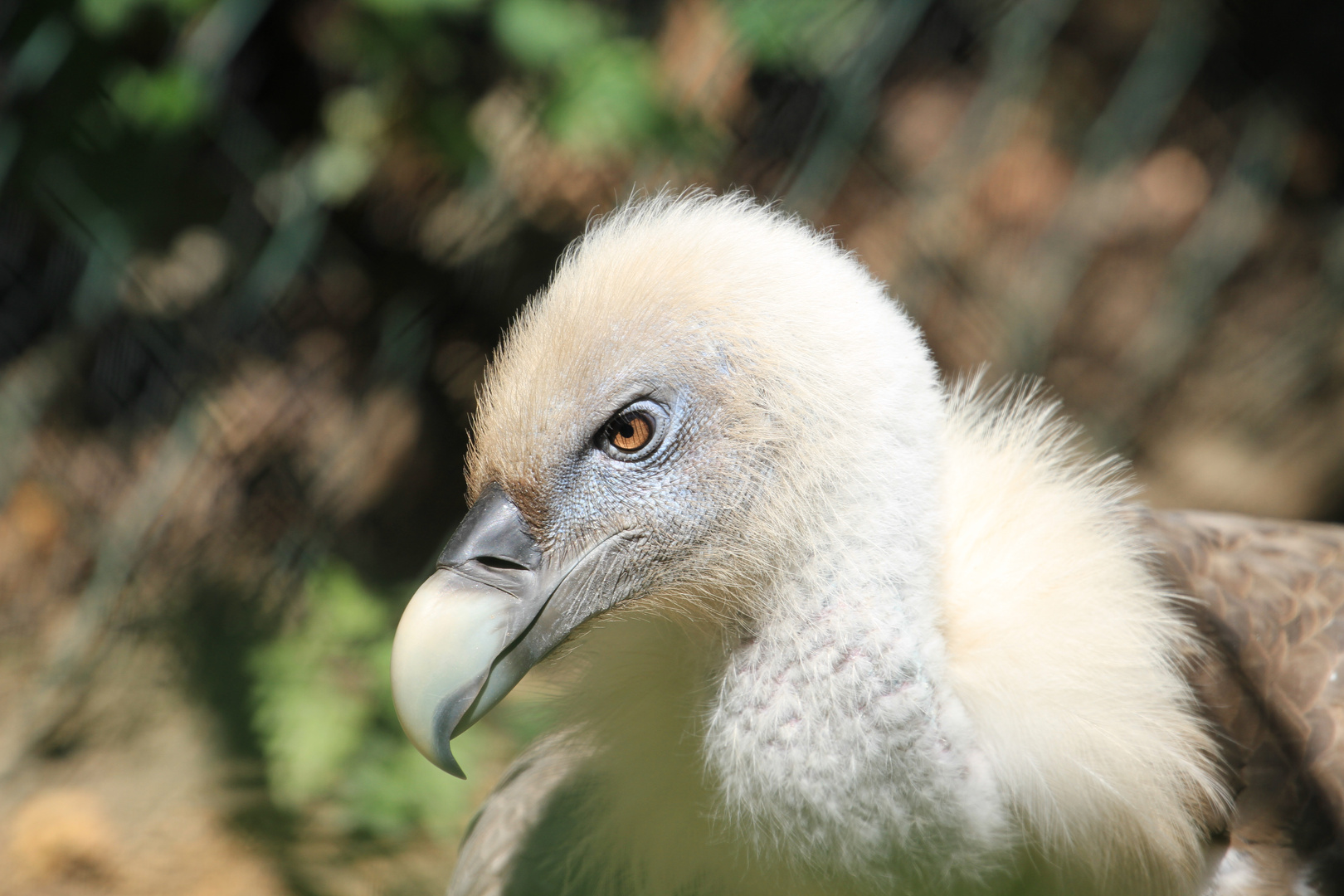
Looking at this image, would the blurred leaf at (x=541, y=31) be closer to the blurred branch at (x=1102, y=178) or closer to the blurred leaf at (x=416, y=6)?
the blurred leaf at (x=416, y=6)

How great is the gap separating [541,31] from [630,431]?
2.96 feet

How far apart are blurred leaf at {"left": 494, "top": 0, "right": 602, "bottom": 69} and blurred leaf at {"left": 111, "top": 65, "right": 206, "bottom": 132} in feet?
1.64

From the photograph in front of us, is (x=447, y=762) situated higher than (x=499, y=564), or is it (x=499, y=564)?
(x=499, y=564)

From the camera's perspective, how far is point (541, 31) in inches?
65.7

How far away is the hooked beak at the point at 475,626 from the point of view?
0.93 m

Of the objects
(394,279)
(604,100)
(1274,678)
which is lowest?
(394,279)

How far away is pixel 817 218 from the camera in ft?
7.02

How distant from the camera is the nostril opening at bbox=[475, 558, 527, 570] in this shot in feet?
3.27

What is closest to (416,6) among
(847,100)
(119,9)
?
(119,9)

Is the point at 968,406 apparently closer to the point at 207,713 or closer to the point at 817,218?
the point at 817,218

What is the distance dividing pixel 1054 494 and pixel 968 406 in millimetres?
158

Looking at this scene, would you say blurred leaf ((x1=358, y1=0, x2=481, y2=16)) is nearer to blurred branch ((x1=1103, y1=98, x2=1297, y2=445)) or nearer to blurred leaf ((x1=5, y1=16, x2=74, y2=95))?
blurred leaf ((x1=5, y1=16, x2=74, y2=95))

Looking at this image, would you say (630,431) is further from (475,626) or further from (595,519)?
(475,626)

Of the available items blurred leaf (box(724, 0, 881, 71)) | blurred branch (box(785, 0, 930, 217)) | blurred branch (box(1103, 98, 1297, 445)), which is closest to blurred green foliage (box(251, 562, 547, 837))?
blurred branch (box(785, 0, 930, 217))
